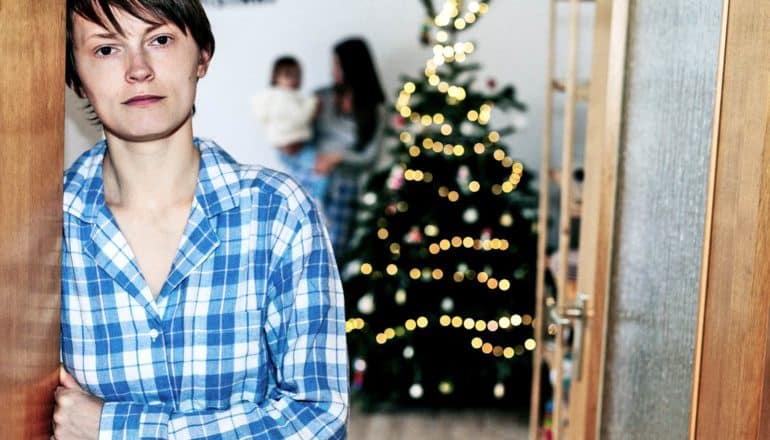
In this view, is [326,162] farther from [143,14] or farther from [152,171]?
[143,14]

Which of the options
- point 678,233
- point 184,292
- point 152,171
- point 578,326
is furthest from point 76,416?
point 578,326

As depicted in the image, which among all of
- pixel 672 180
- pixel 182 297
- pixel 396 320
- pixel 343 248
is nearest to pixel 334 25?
pixel 343 248

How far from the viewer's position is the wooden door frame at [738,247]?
3.68ft

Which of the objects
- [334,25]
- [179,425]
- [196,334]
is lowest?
[179,425]

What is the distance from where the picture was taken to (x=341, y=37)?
5.66 m

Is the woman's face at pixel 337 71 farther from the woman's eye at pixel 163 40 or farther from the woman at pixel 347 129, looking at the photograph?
the woman's eye at pixel 163 40

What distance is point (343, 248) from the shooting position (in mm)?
5535

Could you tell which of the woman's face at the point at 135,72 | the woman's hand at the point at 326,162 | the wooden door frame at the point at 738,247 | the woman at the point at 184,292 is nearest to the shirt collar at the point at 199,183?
the woman at the point at 184,292

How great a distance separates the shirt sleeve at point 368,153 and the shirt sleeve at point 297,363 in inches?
167

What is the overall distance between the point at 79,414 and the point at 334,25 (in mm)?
4611

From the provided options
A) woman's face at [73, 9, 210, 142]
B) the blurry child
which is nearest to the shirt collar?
woman's face at [73, 9, 210, 142]

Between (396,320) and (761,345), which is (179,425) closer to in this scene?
(761,345)

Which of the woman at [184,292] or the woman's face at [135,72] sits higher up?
the woman's face at [135,72]

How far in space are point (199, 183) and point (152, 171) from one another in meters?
0.07
